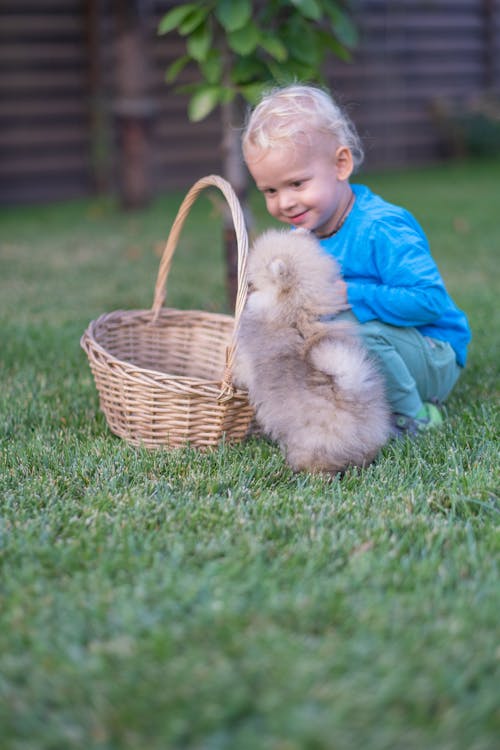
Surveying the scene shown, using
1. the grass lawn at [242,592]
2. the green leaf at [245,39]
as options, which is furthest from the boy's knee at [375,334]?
the green leaf at [245,39]

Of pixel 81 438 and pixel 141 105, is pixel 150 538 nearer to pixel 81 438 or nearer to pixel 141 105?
pixel 81 438

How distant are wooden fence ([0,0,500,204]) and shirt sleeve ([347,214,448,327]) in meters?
5.13

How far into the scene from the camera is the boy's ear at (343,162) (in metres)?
2.57

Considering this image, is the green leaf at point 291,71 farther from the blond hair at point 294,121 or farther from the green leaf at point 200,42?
the blond hair at point 294,121

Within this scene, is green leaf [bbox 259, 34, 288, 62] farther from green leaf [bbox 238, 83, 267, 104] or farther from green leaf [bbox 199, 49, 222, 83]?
green leaf [bbox 199, 49, 222, 83]

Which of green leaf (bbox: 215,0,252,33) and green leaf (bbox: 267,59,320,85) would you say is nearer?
green leaf (bbox: 215,0,252,33)

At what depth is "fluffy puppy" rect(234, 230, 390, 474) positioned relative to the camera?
6.89 feet

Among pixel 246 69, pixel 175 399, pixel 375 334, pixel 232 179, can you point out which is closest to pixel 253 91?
pixel 246 69

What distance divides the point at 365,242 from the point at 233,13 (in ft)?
3.61

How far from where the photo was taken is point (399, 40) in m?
10.0

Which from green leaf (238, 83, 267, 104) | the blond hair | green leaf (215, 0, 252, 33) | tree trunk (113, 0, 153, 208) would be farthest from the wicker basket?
tree trunk (113, 0, 153, 208)

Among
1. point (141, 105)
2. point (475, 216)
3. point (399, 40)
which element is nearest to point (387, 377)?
point (475, 216)

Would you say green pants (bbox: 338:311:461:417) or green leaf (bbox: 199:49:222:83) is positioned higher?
green leaf (bbox: 199:49:222:83)

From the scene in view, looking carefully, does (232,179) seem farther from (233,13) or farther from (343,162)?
(343,162)
